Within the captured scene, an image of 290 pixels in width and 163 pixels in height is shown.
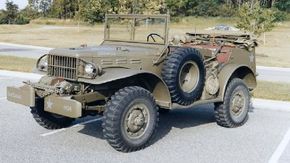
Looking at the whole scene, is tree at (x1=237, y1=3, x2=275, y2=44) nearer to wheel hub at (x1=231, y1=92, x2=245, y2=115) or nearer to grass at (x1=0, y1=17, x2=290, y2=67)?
grass at (x1=0, y1=17, x2=290, y2=67)

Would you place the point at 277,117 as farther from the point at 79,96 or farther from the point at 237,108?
the point at 79,96

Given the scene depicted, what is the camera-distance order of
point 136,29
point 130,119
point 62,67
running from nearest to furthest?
point 130,119 → point 62,67 → point 136,29

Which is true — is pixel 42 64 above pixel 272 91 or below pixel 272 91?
above

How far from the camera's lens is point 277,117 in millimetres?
8703

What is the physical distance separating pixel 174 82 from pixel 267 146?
5.27 feet

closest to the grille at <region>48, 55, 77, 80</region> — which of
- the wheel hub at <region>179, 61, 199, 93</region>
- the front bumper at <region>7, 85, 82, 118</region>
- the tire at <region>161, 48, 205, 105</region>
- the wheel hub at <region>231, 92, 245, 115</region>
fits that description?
the front bumper at <region>7, 85, 82, 118</region>

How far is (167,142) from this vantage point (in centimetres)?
666

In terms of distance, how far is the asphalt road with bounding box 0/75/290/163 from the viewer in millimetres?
5875

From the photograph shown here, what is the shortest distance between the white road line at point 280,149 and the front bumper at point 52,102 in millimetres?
2560

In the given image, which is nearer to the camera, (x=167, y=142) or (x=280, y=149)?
(x=280, y=149)

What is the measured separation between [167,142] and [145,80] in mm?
943

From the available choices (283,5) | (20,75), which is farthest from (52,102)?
(283,5)

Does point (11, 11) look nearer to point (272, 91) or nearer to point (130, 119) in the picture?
point (272, 91)

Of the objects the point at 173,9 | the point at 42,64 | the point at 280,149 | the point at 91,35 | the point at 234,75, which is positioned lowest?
the point at 280,149
